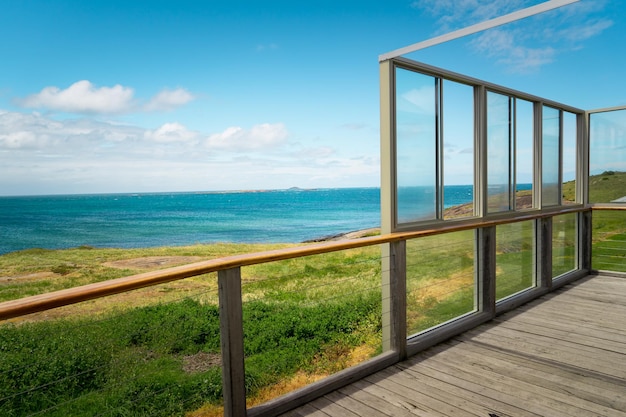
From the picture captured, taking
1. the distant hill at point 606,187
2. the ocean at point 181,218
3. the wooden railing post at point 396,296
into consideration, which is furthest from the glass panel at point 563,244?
the ocean at point 181,218

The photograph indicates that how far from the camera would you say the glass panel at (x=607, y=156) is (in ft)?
17.1

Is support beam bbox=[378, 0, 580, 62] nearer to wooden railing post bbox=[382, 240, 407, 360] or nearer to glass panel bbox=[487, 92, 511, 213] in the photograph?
wooden railing post bbox=[382, 240, 407, 360]

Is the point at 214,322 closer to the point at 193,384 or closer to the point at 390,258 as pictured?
the point at 193,384

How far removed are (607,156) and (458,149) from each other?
10.3 ft

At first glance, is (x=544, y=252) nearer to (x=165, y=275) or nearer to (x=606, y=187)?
(x=606, y=187)

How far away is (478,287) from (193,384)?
409cm

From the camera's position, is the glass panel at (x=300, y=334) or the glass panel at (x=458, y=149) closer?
the glass panel at (x=458, y=149)

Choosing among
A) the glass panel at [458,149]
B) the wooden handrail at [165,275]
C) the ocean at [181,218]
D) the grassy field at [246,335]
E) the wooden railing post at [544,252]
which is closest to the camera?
the wooden handrail at [165,275]

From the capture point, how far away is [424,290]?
3.44 metres

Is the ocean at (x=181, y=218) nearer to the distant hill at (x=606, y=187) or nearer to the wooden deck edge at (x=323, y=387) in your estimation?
the distant hill at (x=606, y=187)

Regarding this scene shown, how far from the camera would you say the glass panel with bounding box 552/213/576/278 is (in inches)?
184

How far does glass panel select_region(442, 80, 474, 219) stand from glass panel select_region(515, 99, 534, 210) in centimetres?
74

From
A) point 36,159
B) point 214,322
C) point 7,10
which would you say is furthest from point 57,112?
point 214,322

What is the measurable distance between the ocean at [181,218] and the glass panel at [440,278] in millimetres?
27018
